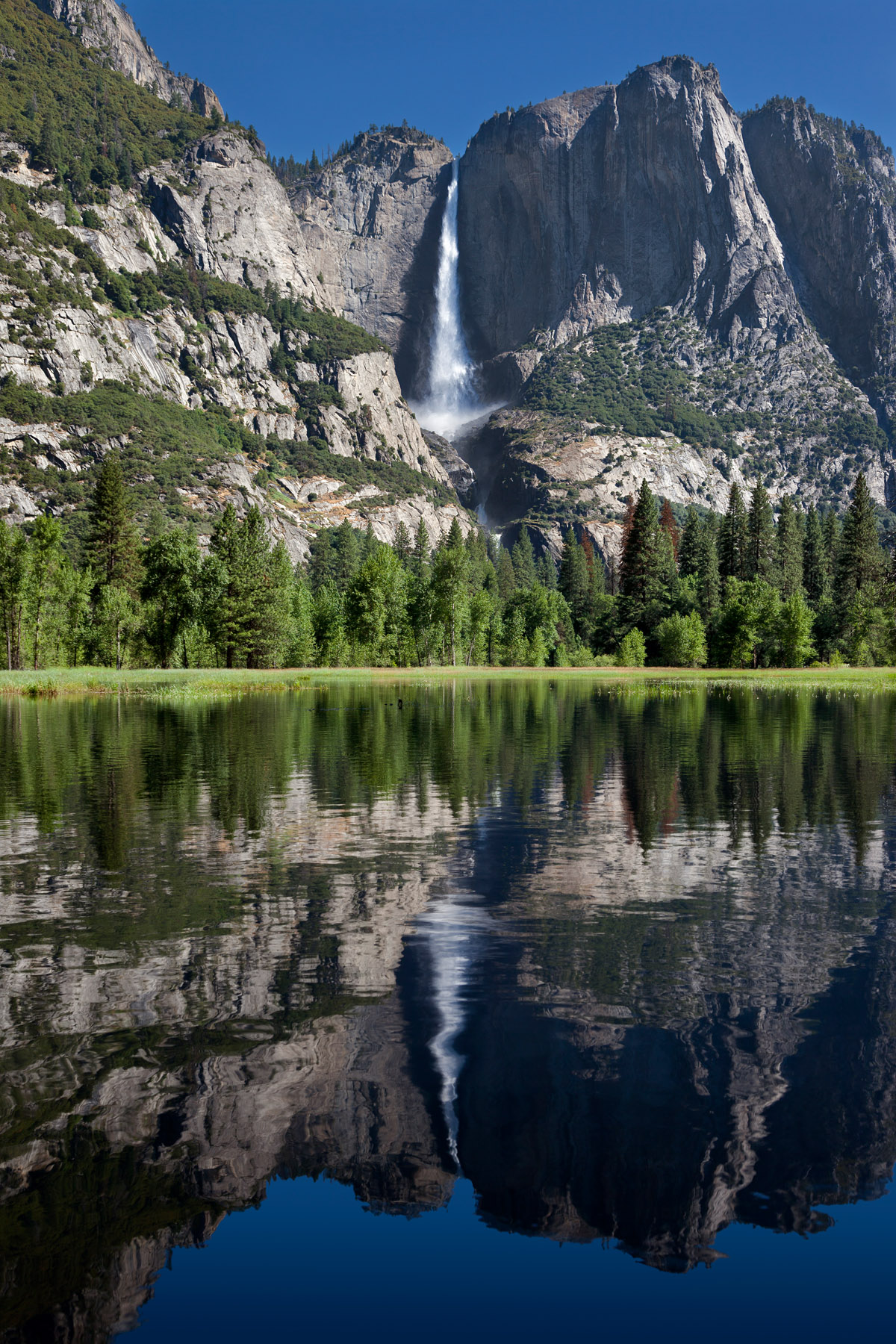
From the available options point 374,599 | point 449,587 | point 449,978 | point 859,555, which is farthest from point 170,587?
point 859,555

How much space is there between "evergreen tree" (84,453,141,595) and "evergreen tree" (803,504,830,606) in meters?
91.9

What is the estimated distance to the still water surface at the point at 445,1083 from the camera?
5.41 meters

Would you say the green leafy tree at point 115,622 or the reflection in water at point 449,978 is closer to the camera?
the reflection in water at point 449,978

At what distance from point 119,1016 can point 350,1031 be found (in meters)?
2.13

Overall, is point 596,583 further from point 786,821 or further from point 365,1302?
point 365,1302

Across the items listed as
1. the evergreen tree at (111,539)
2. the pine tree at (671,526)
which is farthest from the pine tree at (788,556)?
the evergreen tree at (111,539)

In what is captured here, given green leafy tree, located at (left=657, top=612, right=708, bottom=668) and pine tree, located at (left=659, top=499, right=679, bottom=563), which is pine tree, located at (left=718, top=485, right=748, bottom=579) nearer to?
pine tree, located at (left=659, top=499, right=679, bottom=563)

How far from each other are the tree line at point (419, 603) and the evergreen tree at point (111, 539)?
20 centimetres

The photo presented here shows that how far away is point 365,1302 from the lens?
5320 millimetres

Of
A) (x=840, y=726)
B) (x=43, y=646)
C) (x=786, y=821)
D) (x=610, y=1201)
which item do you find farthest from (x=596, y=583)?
(x=610, y=1201)

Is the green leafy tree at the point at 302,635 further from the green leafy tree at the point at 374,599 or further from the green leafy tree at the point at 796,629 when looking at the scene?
the green leafy tree at the point at 796,629

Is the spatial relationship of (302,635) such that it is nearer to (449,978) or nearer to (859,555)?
(859,555)

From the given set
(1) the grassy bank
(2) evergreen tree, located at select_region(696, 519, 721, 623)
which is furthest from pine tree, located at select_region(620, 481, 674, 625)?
(1) the grassy bank

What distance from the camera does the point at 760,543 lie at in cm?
13388
